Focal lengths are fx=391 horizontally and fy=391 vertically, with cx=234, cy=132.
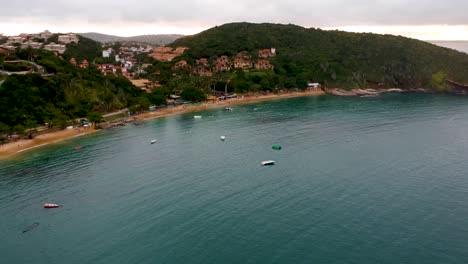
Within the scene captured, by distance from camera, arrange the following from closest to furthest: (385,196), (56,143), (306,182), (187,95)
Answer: (385,196), (306,182), (56,143), (187,95)

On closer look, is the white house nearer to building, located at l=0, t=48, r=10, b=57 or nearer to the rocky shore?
the rocky shore

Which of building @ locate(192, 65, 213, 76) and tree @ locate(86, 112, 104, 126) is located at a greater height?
building @ locate(192, 65, 213, 76)

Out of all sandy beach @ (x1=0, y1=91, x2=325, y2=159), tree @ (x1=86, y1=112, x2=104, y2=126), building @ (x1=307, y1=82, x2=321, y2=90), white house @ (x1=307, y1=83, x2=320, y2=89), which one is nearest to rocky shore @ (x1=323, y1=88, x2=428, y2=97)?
building @ (x1=307, y1=82, x2=321, y2=90)

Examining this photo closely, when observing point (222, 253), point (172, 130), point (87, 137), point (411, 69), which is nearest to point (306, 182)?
point (222, 253)

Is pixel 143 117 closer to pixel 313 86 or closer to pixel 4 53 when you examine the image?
pixel 4 53

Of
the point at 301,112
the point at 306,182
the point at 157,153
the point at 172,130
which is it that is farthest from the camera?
the point at 301,112

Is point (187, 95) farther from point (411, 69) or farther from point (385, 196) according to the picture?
point (411, 69)

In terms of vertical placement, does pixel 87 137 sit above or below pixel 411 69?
below

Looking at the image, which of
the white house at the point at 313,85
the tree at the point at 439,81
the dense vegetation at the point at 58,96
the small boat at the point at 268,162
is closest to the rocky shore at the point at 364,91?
the white house at the point at 313,85

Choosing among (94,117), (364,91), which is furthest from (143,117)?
(364,91)
